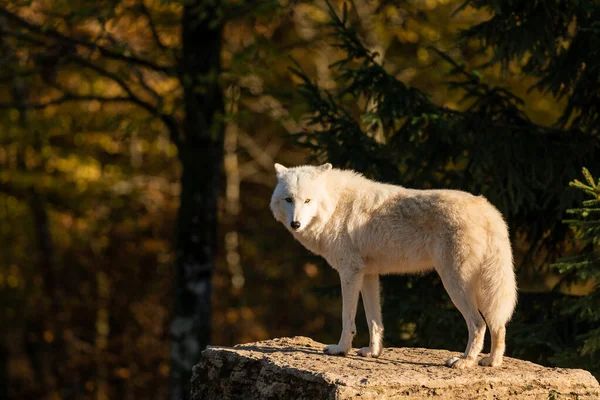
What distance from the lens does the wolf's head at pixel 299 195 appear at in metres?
5.83

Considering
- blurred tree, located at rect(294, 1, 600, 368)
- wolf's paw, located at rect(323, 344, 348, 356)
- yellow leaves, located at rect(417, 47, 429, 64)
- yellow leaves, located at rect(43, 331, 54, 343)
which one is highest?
yellow leaves, located at rect(417, 47, 429, 64)

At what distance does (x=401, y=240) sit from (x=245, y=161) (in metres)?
15.5

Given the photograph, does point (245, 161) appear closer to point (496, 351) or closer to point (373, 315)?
point (373, 315)

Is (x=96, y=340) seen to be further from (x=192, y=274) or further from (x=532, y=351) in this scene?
(x=532, y=351)

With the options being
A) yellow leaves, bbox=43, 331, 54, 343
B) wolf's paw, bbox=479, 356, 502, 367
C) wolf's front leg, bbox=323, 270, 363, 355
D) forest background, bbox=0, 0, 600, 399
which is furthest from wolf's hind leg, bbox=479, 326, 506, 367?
yellow leaves, bbox=43, 331, 54, 343

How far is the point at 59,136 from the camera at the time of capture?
663 inches

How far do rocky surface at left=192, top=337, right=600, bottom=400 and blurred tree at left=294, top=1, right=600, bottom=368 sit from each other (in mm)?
2408

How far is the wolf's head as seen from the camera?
5832 mm

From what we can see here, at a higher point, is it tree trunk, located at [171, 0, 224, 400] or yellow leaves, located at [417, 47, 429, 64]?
yellow leaves, located at [417, 47, 429, 64]

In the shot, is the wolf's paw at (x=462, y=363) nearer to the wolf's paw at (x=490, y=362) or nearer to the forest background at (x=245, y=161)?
the wolf's paw at (x=490, y=362)

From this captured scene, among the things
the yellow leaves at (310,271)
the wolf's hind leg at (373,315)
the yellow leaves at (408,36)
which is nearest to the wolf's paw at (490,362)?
the wolf's hind leg at (373,315)

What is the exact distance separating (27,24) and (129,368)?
29.9ft

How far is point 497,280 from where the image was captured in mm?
5738

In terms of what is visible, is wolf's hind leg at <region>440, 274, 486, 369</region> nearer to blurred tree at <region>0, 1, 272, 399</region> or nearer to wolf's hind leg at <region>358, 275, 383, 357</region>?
wolf's hind leg at <region>358, 275, 383, 357</region>
